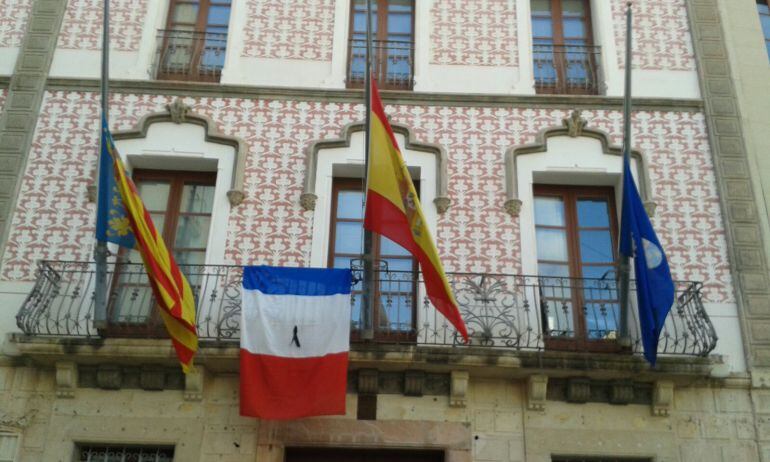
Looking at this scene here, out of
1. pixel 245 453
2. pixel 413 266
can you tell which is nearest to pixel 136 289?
Answer: pixel 245 453

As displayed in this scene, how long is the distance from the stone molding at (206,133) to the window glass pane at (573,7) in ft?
15.7

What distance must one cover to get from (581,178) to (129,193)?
205 inches

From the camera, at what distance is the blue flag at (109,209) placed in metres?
8.92

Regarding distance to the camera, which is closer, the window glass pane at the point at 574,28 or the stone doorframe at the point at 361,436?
the stone doorframe at the point at 361,436

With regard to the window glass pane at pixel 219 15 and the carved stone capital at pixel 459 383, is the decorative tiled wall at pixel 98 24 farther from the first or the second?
the carved stone capital at pixel 459 383

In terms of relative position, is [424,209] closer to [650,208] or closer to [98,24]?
[650,208]

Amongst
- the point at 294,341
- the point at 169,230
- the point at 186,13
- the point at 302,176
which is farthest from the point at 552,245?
the point at 186,13

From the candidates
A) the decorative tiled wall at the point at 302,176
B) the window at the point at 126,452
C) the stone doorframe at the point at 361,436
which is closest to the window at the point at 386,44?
the decorative tiled wall at the point at 302,176

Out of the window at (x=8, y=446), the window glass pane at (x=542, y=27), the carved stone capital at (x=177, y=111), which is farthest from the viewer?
the window glass pane at (x=542, y=27)

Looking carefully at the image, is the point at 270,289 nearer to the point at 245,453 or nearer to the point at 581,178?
the point at 245,453

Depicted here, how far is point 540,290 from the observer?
9484 mm

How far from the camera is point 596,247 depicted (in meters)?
10.2

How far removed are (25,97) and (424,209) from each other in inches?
200

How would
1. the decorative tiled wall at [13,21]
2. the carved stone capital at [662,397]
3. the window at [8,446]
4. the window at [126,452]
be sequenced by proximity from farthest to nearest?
the decorative tiled wall at [13,21]
the carved stone capital at [662,397]
the window at [126,452]
the window at [8,446]
